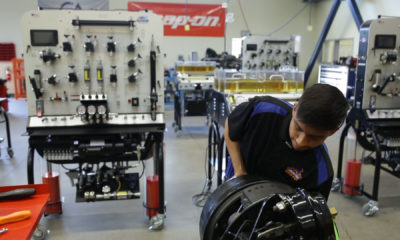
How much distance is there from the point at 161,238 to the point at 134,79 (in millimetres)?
1330

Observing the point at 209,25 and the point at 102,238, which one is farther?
the point at 209,25

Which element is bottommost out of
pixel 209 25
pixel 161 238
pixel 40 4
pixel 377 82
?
pixel 161 238

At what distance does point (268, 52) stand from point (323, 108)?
17.6 feet

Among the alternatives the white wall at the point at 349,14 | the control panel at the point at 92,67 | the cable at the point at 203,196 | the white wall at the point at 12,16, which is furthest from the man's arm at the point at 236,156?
the white wall at the point at 12,16

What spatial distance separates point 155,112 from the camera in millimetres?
2852

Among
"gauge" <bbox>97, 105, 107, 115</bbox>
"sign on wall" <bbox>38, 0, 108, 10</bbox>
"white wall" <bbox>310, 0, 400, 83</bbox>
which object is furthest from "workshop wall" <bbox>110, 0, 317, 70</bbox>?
"gauge" <bbox>97, 105, 107, 115</bbox>

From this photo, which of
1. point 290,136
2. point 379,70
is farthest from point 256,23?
point 290,136

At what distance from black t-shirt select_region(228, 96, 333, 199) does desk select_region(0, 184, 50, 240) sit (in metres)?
0.83

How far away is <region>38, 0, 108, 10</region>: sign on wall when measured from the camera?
3061 millimetres

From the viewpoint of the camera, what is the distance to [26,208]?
1.29m

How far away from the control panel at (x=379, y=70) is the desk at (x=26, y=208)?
293 centimetres

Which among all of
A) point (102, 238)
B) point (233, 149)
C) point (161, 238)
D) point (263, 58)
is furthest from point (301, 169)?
point (263, 58)

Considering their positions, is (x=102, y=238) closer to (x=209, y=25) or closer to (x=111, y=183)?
(x=111, y=183)

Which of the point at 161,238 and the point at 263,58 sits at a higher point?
the point at 263,58
